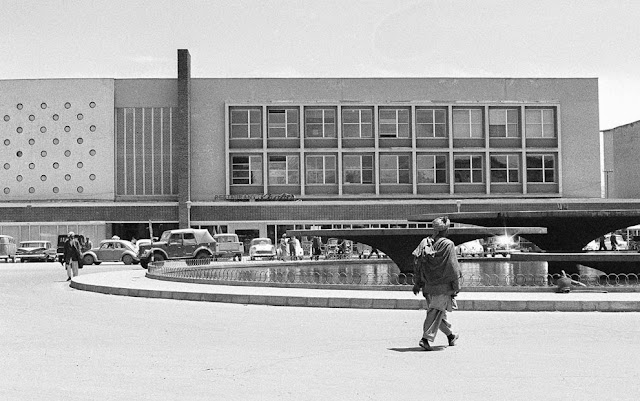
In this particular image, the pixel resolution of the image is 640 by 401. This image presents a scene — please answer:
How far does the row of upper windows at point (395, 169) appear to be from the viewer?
230 ft

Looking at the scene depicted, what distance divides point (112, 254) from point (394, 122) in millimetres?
27871

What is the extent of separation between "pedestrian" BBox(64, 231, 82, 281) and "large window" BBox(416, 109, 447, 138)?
45250 millimetres

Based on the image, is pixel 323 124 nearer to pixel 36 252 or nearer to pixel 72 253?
pixel 36 252

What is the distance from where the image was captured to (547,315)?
1611 cm

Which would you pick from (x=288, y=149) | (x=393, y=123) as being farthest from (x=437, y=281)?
(x=393, y=123)

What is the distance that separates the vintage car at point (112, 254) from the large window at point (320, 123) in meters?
22.4

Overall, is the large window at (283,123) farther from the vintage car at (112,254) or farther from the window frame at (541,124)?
the vintage car at (112,254)

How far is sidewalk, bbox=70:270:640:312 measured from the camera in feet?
55.8

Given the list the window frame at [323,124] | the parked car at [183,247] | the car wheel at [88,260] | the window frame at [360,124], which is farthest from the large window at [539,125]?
the car wheel at [88,260]

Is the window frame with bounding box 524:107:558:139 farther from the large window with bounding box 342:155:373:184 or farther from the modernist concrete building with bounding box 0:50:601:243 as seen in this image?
the large window with bounding box 342:155:373:184

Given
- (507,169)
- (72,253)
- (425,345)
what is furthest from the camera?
(507,169)

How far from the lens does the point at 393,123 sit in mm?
70750

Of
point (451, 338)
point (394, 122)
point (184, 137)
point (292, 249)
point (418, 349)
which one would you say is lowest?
point (418, 349)

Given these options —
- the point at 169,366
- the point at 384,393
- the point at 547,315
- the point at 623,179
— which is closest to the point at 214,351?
the point at 169,366
